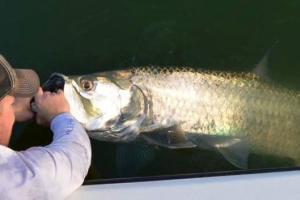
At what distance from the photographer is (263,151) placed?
2396 mm

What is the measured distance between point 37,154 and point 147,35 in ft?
4.09

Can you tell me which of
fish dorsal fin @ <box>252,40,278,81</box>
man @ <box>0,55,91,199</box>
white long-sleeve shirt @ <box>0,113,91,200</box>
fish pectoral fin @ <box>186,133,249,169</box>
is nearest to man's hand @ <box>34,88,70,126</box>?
man @ <box>0,55,91,199</box>

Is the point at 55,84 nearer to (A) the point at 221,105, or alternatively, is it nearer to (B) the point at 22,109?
(B) the point at 22,109

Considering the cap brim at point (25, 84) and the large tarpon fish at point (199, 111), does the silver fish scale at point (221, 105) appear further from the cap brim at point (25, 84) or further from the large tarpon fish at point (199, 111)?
the cap brim at point (25, 84)

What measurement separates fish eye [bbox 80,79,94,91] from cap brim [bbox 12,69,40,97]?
424mm

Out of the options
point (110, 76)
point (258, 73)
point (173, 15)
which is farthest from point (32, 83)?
point (173, 15)

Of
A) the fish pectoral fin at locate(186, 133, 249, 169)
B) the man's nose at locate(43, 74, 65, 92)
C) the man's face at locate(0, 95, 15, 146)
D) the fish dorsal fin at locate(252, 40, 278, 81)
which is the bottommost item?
the fish pectoral fin at locate(186, 133, 249, 169)

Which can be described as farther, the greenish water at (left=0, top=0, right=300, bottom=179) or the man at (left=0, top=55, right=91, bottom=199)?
the greenish water at (left=0, top=0, right=300, bottom=179)

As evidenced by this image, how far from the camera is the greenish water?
2.62 m

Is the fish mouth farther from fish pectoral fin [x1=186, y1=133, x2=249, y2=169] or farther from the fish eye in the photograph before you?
fish pectoral fin [x1=186, y1=133, x2=249, y2=169]

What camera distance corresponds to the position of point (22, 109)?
1826 millimetres

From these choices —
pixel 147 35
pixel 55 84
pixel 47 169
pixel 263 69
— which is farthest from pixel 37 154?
pixel 147 35

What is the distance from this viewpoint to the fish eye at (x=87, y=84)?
2236 millimetres

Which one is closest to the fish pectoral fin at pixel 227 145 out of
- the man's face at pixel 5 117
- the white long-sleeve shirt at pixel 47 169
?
the white long-sleeve shirt at pixel 47 169
